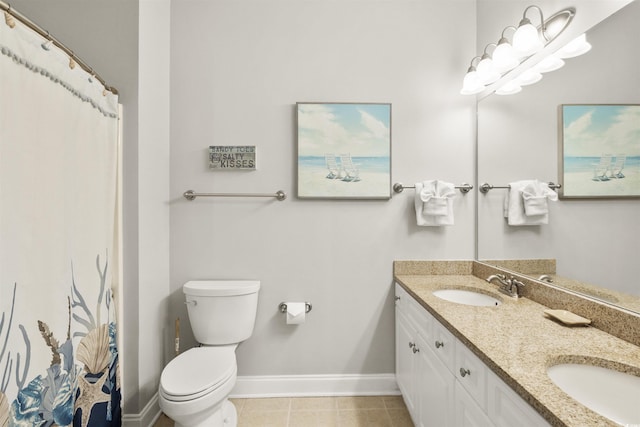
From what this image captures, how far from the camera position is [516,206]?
1547 mm

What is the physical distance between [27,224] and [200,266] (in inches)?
38.9

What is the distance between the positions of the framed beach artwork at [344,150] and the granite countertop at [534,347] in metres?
0.84

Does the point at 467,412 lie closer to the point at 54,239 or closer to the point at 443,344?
the point at 443,344

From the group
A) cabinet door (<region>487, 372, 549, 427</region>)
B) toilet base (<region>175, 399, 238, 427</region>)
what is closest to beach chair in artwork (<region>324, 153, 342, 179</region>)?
cabinet door (<region>487, 372, 549, 427</region>)

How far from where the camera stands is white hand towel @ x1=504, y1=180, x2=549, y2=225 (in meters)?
1.48

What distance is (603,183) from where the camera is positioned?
3.42 ft

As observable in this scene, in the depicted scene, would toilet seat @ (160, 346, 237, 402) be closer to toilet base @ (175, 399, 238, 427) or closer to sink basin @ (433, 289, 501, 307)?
toilet base @ (175, 399, 238, 427)

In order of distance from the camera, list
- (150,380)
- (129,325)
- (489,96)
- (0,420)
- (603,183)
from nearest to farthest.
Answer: (0,420) < (603,183) < (129,325) < (150,380) < (489,96)

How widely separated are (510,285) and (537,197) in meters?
0.47

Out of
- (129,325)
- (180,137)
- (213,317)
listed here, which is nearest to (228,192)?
(180,137)

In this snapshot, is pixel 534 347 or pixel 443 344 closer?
pixel 534 347

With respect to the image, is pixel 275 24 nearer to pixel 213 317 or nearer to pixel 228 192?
pixel 228 192

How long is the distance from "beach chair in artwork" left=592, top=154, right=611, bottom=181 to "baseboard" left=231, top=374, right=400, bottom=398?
1.58 metres

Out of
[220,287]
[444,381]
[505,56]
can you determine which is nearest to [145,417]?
[220,287]
